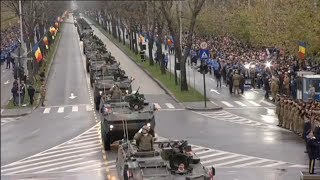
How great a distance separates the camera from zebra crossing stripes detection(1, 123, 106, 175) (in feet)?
77.5

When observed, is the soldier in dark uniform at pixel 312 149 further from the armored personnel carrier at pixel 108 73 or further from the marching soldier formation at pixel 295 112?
the armored personnel carrier at pixel 108 73

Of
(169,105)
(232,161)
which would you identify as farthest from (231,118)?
(232,161)

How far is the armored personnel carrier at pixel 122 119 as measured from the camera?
26375 mm

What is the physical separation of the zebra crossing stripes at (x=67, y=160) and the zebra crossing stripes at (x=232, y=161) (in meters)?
3.87

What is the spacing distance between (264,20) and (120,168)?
41.4m

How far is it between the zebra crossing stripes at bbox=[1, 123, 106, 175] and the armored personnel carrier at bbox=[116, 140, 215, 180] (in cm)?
538

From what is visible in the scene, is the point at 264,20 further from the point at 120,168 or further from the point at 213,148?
the point at 120,168

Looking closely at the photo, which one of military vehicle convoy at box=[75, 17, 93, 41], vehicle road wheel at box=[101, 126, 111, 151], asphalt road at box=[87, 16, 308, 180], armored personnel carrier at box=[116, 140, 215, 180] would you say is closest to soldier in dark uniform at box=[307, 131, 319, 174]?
asphalt road at box=[87, 16, 308, 180]

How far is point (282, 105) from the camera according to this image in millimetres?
33188

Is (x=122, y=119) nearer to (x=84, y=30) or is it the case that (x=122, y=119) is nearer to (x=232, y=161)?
(x=232, y=161)

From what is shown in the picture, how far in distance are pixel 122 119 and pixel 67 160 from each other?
2605 mm

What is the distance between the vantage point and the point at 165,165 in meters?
16.9

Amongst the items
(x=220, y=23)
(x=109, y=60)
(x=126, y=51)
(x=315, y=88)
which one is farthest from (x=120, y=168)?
(x=126, y=51)

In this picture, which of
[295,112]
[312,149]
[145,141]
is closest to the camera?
[145,141]
